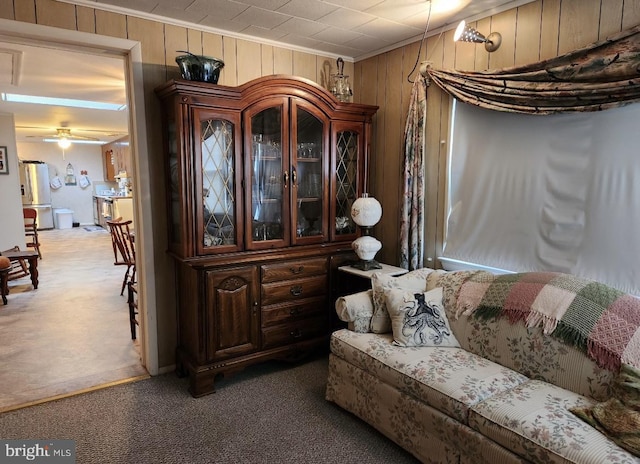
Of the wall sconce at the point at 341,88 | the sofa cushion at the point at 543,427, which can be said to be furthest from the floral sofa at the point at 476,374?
the wall sconce at the point at 341,88

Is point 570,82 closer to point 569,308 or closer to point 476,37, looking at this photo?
point 476,37

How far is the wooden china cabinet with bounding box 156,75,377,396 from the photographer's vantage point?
264 cm

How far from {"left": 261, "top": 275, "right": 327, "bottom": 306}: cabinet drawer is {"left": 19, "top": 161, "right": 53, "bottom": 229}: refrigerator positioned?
10.2 meters

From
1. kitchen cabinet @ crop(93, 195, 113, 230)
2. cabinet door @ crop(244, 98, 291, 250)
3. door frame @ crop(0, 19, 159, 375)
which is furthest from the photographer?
kitchen cabinet @ crop(93, 195, 113, 230)

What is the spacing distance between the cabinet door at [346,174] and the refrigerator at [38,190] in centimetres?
1020

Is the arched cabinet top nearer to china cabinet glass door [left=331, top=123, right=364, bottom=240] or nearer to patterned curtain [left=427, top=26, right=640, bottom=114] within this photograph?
china cabinet glass door [left=331, top=123, right=364, bottom=240]

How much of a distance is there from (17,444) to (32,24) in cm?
233

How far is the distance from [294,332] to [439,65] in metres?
2.20

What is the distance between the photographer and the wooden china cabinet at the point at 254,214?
104 inches

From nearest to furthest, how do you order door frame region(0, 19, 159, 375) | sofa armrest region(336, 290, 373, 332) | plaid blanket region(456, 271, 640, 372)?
plaid blanket region(456, 271, 640, 372), door frame region(0, 19, 159, 375), sofa armrest region(336, 290, 373, 332)

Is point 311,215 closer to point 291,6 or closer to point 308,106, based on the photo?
point 308,106

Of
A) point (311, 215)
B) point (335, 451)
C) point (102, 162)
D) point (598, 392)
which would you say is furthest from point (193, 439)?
point (102, 162)

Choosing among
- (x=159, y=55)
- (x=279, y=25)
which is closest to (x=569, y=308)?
(x=279, y=25)

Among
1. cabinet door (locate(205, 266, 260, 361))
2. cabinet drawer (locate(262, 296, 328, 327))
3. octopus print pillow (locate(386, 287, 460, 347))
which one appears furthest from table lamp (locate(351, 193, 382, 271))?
cabinet door (locate(205, 266, 260, 361))
